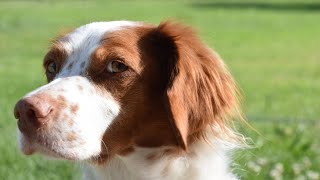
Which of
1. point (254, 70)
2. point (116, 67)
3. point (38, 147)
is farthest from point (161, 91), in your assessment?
point (254, 70)

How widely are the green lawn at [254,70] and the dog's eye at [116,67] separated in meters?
0.65

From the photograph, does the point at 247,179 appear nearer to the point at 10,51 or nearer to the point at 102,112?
the point at 102,112

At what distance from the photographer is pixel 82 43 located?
4.36 metres

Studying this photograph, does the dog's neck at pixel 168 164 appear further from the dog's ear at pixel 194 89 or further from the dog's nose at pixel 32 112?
the dog's nose at pixel 32 112

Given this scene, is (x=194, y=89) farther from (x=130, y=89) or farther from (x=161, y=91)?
(x=130, y=89)

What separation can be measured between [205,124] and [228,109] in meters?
0.15

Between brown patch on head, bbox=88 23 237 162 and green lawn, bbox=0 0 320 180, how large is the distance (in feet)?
1.40

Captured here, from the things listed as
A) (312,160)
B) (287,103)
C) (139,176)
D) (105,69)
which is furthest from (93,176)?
(287,103)

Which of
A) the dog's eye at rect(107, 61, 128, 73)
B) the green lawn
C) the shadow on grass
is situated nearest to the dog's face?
the dog's eye at rect(107, 61, 128, 73)

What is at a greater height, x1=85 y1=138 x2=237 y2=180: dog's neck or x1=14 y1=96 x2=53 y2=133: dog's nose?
x1=14 y1=96 x2=53 y2=133: dog's nose

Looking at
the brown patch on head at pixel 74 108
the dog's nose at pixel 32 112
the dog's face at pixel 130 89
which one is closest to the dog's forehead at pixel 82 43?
the dog's face at pixel 130 89

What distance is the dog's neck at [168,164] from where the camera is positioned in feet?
14.2

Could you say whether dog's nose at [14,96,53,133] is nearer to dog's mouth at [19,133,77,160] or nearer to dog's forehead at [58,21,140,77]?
dog's mouth at [19,133,77,160]

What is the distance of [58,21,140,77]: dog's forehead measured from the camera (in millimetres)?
4262
